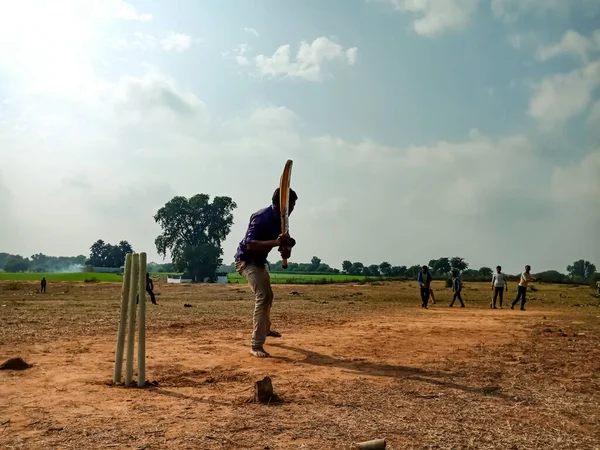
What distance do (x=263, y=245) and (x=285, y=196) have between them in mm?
807

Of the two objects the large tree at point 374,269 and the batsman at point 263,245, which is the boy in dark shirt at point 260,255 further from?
the large tree at point 374,269

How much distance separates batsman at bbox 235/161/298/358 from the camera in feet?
23.8

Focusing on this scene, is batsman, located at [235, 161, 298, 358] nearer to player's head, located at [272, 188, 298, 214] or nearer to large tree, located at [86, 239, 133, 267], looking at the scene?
player's head, located at [272, 188, 298, 214]

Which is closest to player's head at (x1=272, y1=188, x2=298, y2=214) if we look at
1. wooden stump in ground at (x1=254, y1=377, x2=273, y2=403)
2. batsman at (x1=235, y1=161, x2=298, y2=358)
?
batsman at (x1=235, y1=161, x2=298, y2=358)

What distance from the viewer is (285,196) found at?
7.23 meters

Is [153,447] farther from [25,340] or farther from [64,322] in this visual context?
[64,322]

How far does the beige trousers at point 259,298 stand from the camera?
295 inches

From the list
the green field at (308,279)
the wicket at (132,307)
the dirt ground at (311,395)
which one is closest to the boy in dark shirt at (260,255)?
the dirt ground at (311,395)

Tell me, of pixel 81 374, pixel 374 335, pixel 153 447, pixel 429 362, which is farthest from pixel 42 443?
pixel 374 335

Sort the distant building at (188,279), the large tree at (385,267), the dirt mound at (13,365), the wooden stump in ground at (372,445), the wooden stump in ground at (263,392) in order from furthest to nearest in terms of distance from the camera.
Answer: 1. the large tree at (385,267)
2. the distant building at (188,279)
3. the dirt mound at (13,365)
4. the wooden stump in ground at (263,392)
5. the wooden stump in ground at (372,445)

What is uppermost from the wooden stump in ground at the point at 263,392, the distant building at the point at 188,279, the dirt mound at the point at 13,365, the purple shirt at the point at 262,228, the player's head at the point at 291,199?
the player's head at the point at 291,199

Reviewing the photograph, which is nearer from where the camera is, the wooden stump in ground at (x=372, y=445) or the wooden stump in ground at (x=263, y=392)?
the wooden stump in ground at (x=372, y=445)

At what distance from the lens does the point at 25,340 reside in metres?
8.95

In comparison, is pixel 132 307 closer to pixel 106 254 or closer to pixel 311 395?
pixel 311 395
